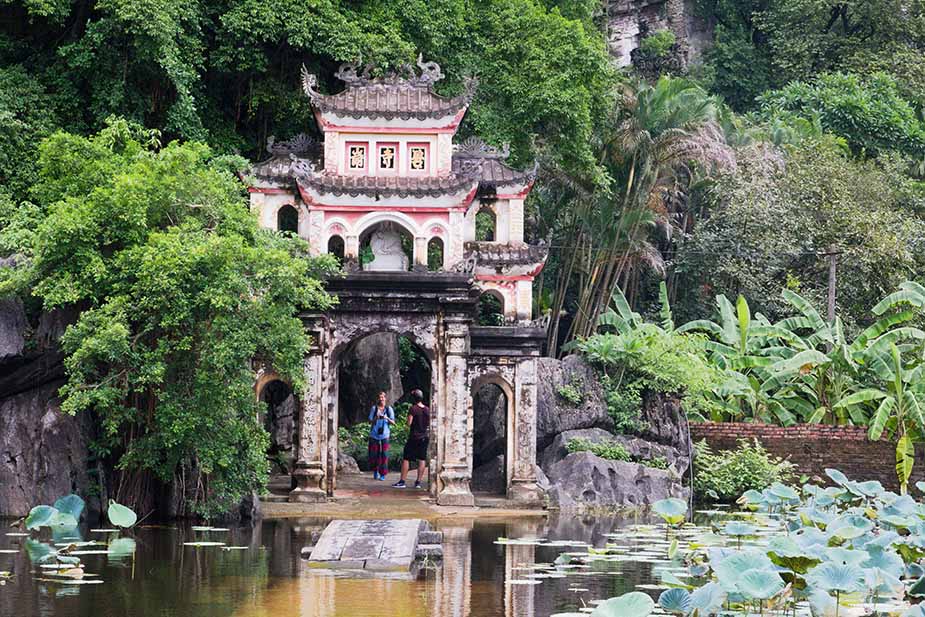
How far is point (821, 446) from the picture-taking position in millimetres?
31000

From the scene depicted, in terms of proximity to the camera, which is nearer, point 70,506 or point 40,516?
point 40,516

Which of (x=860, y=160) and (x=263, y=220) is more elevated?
(x=860, y=160)

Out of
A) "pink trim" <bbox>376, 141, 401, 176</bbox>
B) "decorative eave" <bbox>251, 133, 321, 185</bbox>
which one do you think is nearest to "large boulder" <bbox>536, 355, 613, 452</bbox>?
"pink trim" <bbox>376, 141, 401, 176</bbox>

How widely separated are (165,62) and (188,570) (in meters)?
12.7

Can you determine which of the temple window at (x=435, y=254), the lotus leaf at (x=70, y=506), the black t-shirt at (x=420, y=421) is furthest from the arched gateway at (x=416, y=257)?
the lotus leaf at (x=70, y=506)

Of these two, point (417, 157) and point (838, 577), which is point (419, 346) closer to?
Result: point (417, 157)

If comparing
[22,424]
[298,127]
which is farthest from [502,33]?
[22,424]

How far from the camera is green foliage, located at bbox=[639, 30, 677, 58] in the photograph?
47.9 metres

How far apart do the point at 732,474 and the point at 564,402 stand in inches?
165

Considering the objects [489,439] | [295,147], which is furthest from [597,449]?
[295,147]

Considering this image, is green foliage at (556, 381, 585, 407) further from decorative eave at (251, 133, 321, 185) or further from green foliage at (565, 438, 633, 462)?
decorative eave at (251, 133, 321, 185)

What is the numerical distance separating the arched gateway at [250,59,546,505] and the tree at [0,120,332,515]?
10.0 ft

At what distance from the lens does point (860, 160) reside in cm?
4328

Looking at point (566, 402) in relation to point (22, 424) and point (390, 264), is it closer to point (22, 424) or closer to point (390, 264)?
point (390, 264)
